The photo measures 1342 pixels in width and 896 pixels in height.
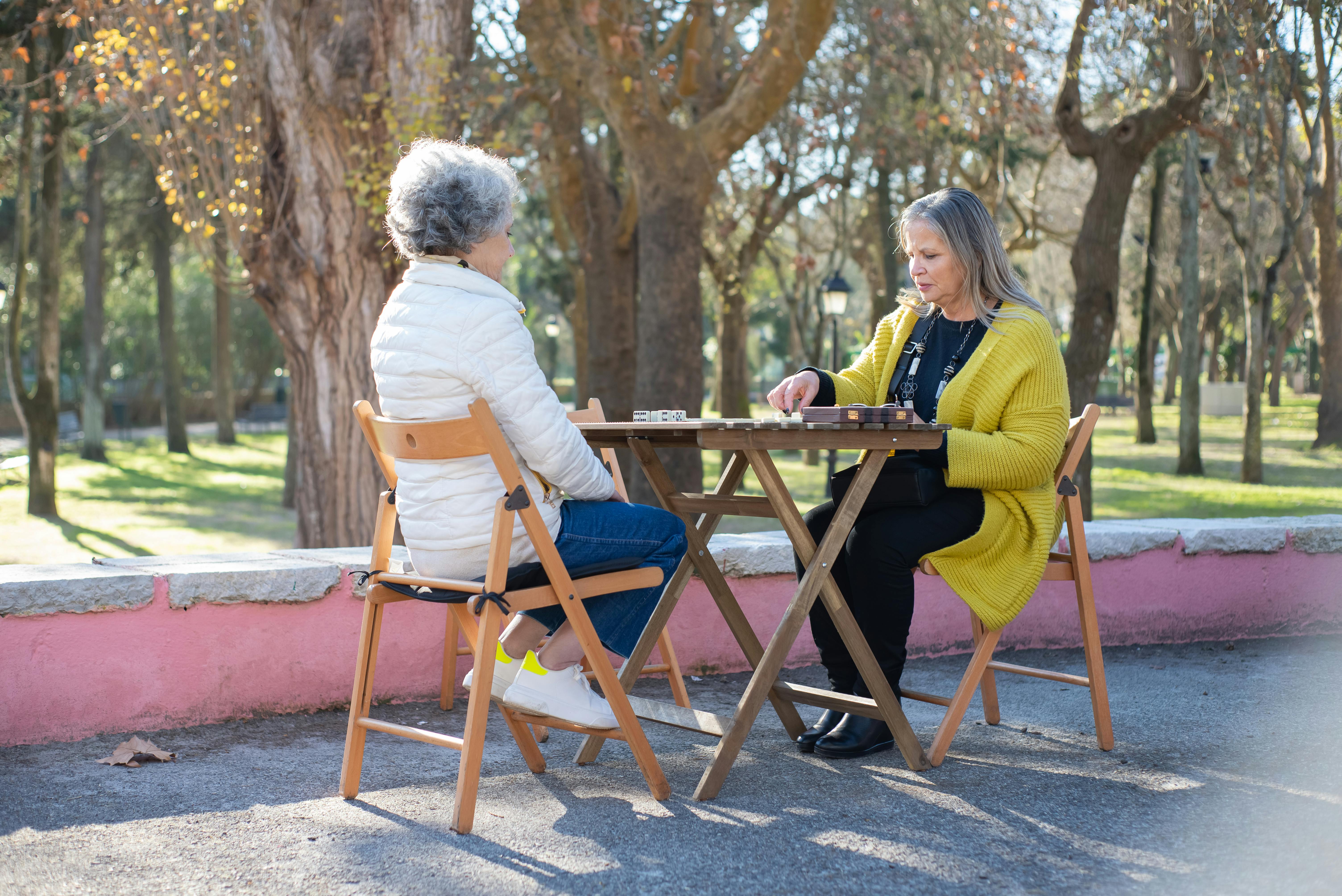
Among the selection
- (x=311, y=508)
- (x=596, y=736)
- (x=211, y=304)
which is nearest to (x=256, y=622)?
(x=596, y=736)

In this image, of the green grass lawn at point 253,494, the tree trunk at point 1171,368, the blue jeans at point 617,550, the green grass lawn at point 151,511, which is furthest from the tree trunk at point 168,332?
the tree trunk at point 1171,368

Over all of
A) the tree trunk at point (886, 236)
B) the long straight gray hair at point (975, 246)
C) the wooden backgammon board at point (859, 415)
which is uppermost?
the tree trunk at point (886, 236)

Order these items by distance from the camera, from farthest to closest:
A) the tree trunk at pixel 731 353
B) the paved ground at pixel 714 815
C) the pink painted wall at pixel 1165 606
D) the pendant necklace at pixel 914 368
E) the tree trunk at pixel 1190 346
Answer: the tree trunk at pixel 731 353
the tree trunk at pixel 1190 346
the pink painted wall at pixel 1165 606
the pendant necklace at pixel 914 368
the paved ground at pixel 714 815

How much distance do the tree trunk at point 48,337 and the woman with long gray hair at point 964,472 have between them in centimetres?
1160

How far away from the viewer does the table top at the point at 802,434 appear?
10.1 ft

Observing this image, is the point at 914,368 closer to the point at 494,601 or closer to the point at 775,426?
the point at 775,426

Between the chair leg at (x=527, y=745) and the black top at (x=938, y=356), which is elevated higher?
the black top at (x=938, y=356)

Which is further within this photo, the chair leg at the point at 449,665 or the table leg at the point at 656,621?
the chair leg at the point at 449,665

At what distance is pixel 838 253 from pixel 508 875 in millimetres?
33034

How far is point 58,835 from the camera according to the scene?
2.97 metres

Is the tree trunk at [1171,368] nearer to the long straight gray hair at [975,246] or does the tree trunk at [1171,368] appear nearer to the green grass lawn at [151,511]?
the green grass lawn at [151,511]

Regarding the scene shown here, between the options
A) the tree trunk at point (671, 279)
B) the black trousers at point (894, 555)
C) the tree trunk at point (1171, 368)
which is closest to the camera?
the black trousers at point (894, 555)

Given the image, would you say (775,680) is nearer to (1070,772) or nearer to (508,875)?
(1070,772)

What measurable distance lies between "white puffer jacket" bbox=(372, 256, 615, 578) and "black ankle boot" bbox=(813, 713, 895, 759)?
110 cm
